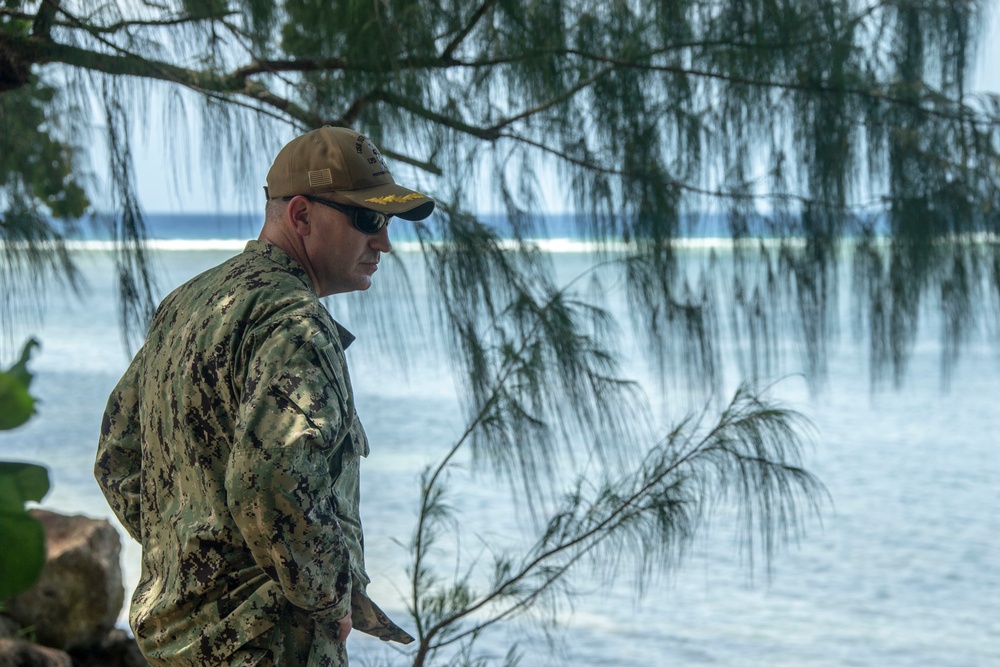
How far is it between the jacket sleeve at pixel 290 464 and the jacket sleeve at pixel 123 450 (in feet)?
0.90

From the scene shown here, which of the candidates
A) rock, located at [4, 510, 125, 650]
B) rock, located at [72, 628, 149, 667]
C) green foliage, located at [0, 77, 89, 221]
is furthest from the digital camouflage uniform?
rock, located at [72, 628, 149, 667]

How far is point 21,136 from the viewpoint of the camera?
1.90 metres

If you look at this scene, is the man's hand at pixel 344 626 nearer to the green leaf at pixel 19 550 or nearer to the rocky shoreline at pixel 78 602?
the green leaf at pixel 19 550

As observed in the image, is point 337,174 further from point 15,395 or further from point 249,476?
point 15,395

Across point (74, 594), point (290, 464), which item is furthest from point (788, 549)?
point (290, 464)

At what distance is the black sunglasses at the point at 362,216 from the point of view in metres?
1.06

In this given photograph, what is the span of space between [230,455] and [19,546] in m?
0.72

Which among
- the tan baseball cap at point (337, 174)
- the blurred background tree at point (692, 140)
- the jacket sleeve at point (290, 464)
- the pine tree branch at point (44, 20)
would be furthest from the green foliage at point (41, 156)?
the jacket sleeve at point (290, 464)

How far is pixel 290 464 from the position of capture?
34.9 inches

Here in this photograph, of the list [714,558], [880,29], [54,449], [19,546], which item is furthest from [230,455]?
[54,449]

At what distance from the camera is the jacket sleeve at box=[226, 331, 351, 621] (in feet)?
2.91

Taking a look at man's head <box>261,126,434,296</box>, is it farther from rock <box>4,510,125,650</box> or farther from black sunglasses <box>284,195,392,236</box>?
rock <box>4,510,125,650</box>

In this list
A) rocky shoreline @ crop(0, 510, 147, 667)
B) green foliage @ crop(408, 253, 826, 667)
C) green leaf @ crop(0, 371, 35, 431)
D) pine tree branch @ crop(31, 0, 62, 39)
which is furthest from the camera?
rocky shoreline @ crop(0, 510, 147, 667)

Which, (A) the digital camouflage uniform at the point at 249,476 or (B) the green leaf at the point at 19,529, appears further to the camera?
(A) the digital camouflage uniform at the point at 249,476
